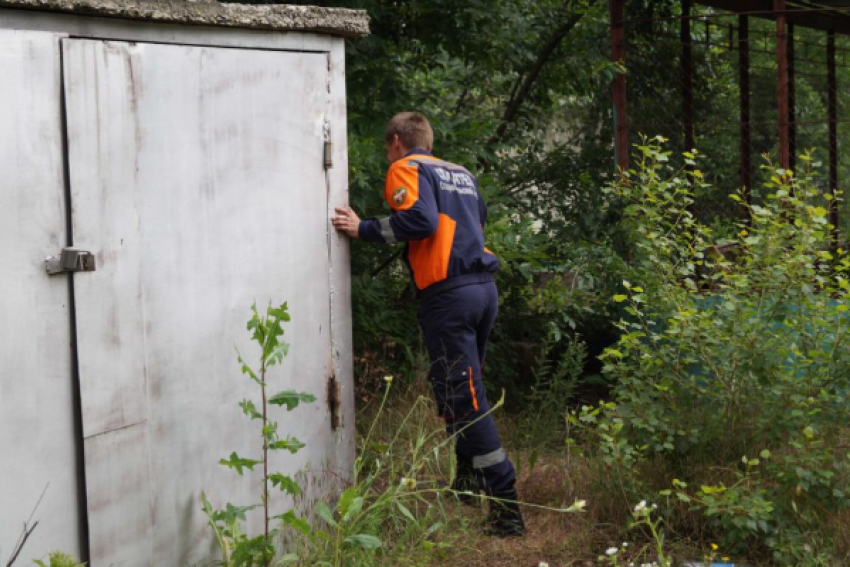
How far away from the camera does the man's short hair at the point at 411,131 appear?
4.48 meters

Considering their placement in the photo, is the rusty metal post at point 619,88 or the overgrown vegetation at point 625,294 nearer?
the overgrown vegetation at point 625,294

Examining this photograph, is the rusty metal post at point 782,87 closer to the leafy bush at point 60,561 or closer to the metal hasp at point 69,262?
the metal hasp at point 69,262

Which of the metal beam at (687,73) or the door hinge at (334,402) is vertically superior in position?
the metal beam at (687,73)

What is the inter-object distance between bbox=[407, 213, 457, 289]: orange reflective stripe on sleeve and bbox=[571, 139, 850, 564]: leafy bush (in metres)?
0.76

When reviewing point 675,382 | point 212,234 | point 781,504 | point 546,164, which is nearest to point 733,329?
point 675,382

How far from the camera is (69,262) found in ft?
9.58

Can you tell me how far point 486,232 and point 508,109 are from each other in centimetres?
227

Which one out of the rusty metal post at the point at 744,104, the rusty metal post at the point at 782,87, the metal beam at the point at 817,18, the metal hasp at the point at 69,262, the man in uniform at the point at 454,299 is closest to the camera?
the metal hasp at the point at 69,262

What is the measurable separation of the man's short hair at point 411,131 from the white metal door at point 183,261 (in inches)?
26.0

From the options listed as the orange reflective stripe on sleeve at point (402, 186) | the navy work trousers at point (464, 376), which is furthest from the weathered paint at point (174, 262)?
the navy work trousers at point (464, 376)

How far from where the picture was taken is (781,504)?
13.1 ft

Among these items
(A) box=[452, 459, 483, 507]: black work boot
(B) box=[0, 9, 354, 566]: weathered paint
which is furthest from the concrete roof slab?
(A) box=[452, 459, 483, 507]: black work boot

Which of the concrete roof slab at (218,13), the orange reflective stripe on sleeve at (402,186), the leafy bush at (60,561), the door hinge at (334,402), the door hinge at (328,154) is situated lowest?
the leafy bush at (60,561)

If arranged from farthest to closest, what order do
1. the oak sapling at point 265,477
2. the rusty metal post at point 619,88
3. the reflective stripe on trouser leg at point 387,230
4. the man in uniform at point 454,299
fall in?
1. the rusty metal post at point 619,88
2. the man in uniform at point 454,299
3. the reflective stripe on trouser leg at point 387,230
4. the oak sapling at point 265,477
